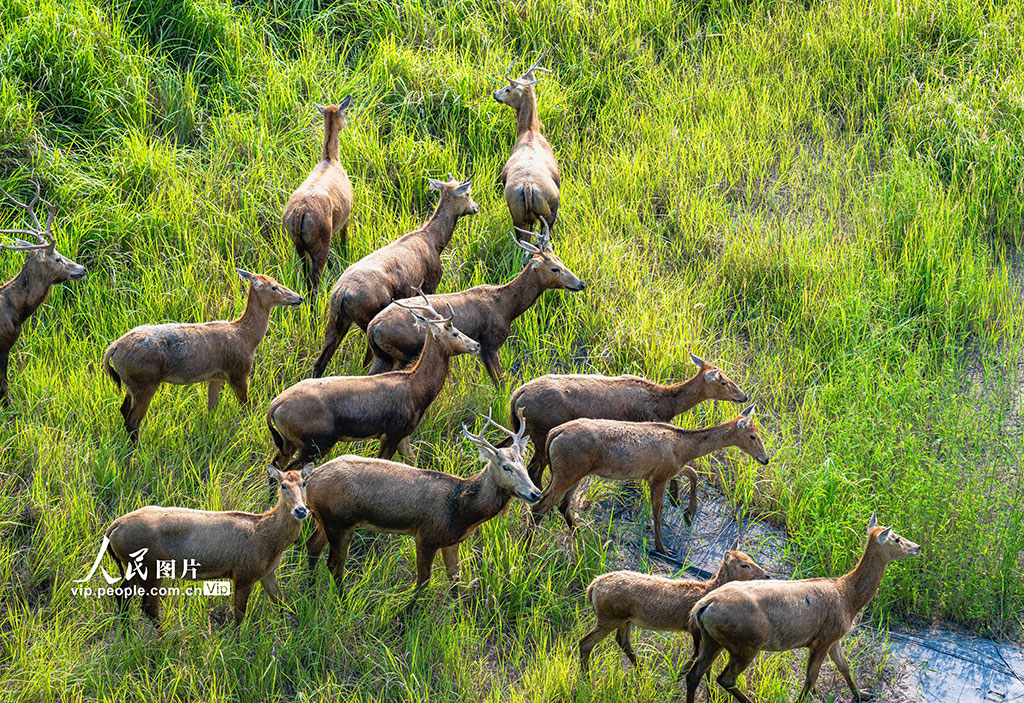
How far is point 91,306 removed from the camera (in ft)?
31.0

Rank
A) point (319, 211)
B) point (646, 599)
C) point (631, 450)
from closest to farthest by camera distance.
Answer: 1. point (646, 599)
2. point (631, 450)
3. point (319, 211)

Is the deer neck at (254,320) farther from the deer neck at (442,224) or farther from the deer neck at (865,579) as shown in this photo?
the deer neck at (865,579)

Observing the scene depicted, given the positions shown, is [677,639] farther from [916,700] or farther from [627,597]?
[916,700]

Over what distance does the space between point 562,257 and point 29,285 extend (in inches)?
169

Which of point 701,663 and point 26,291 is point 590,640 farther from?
point 26,291

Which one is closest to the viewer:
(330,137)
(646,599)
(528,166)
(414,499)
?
(646,599)

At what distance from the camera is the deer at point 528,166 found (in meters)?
10.1

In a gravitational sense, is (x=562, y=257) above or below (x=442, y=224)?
below

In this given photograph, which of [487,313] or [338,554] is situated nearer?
[338,554]

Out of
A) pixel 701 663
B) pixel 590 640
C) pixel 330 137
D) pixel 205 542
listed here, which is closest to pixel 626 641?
pixel 590 640

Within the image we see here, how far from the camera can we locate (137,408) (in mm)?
8328

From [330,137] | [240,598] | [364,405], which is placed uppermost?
[330,137]

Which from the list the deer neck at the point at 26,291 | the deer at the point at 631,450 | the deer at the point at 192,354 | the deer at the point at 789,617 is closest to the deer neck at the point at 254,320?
the deer at the point at 192,354

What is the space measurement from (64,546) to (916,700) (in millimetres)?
5493
